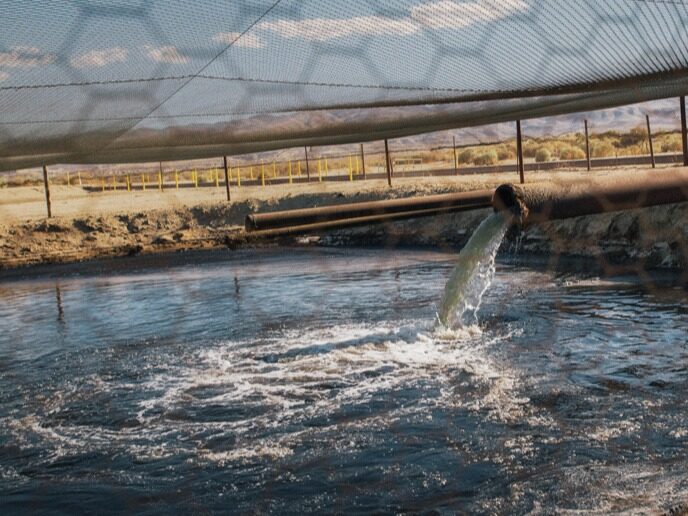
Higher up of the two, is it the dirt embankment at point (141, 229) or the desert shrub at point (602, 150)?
the desert shrub at point (602, 150)

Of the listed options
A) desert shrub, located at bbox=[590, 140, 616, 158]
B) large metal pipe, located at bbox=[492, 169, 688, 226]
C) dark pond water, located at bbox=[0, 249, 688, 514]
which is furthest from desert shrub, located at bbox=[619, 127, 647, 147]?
large metal pipe, located at bbox=[492, 169, 688, 226]

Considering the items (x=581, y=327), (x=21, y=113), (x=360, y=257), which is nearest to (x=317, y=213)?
(x=21, y=113)

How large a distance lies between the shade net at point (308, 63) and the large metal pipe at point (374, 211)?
162 cm

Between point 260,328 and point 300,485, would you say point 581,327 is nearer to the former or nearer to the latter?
point 260,328

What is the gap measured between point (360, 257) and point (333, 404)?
952 centimetres

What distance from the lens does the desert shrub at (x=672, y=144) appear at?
146 ft

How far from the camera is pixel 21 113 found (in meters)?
5.93

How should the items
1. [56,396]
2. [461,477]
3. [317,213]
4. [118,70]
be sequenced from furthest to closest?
[56,396] → [118,70] → [461,477] → [317,213]

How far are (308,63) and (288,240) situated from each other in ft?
42.9

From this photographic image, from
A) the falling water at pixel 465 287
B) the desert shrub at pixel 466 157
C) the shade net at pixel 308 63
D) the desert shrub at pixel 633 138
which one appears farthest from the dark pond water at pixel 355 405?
the desert shrub at pixel 633 138

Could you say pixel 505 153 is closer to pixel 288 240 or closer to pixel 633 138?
pixel 633 138

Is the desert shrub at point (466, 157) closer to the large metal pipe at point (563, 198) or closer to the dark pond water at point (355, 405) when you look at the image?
the dark pond water at point (355, 405)

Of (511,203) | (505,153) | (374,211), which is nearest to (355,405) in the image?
(374,211)

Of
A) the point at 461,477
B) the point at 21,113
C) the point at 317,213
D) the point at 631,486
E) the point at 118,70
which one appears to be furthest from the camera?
the point at 21,113
